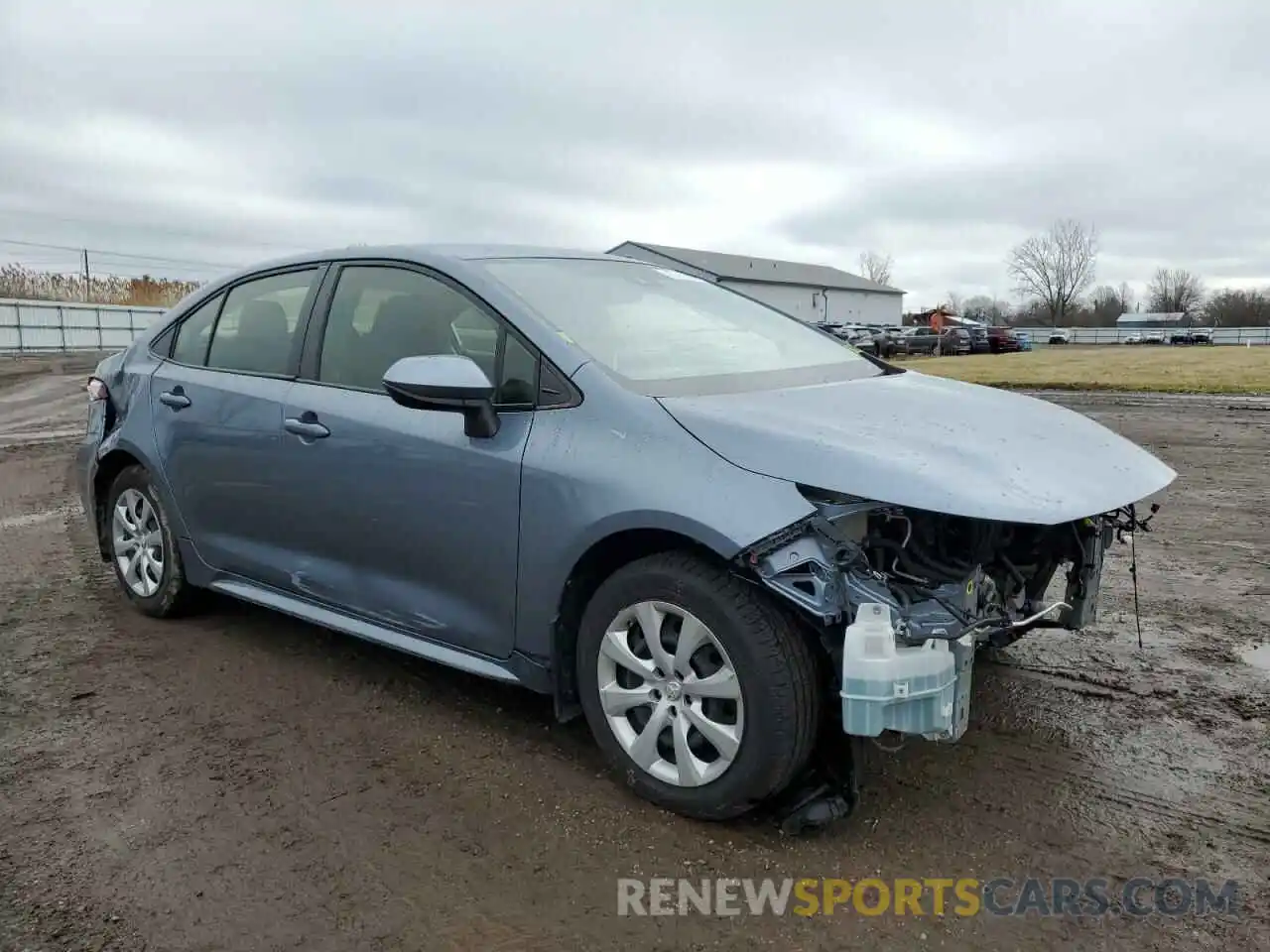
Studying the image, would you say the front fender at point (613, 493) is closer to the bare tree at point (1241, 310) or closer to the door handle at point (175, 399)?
the door handle at point (175, 399)

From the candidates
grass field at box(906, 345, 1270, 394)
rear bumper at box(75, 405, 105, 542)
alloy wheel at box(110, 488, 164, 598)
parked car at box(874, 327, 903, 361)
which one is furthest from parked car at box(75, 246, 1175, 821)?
parked car at box(874, 327, 903, 361)

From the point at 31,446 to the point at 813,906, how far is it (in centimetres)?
1119

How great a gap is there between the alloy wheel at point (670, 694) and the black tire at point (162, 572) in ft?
8.56

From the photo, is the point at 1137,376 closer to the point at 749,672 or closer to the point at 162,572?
the point at 162,572

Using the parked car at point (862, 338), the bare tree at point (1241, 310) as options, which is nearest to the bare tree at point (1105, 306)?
the bare tree at point (1241, 310)

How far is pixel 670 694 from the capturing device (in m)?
2.91

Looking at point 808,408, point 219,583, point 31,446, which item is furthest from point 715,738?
point 31,446

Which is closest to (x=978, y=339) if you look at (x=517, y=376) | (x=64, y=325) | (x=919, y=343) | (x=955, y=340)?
(x=955, y=340)

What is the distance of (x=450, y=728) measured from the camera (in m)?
3.60

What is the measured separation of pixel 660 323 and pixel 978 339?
3968cm

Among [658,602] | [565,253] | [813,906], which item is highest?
[565,253]

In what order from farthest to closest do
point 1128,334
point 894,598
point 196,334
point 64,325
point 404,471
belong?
point 1128,334
point 64,325
point 196,334
point 404,471
point 894,598

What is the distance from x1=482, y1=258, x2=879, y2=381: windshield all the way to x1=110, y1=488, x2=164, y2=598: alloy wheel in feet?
7.52

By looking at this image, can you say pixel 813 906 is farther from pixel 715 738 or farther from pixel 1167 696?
pixel 1167 696
